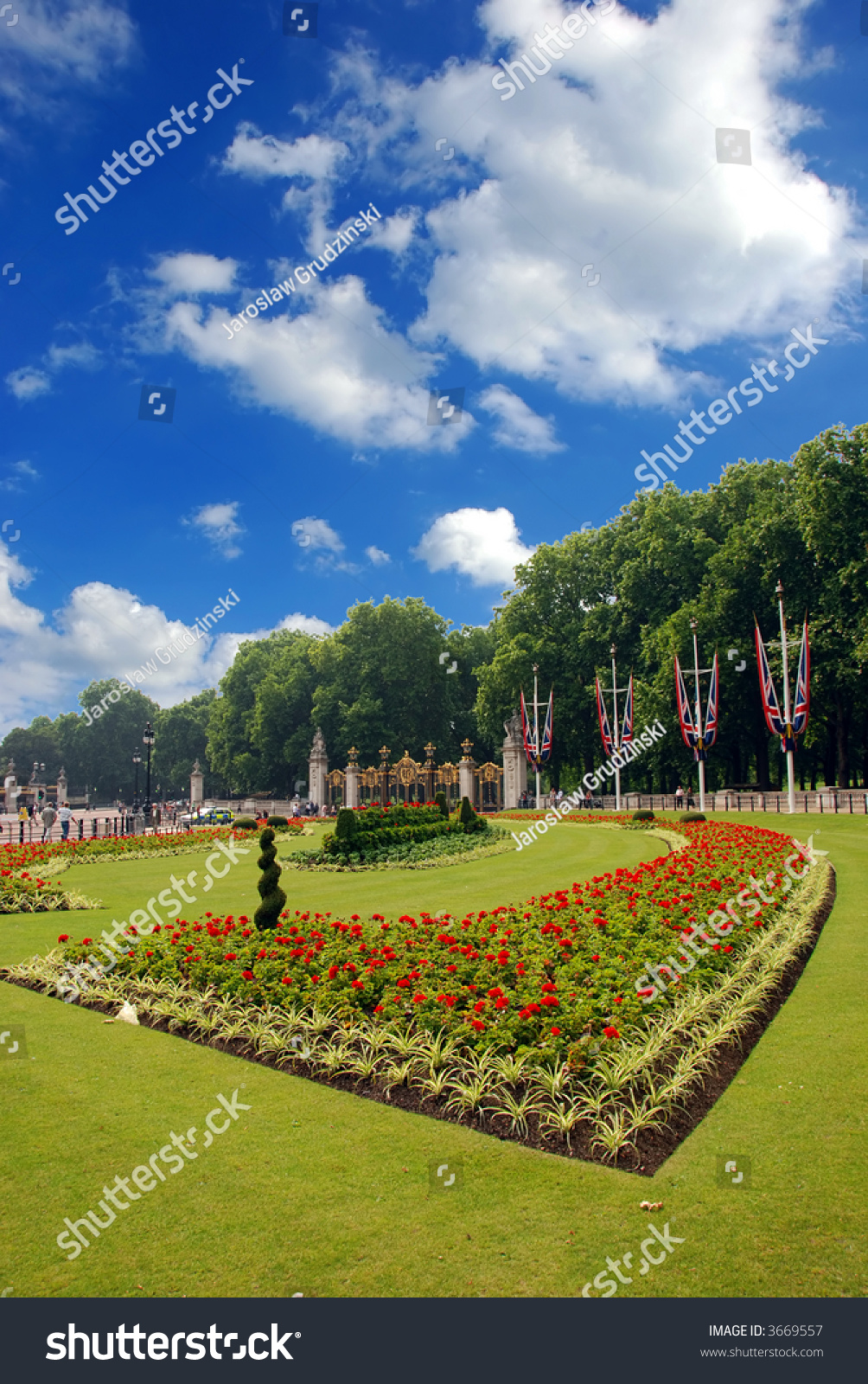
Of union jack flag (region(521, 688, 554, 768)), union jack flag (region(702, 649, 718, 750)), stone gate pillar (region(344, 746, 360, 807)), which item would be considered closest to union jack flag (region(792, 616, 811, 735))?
union jack flag (region(702, 649, 718, 750))

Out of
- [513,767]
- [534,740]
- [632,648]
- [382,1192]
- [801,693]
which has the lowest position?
[382,1192]

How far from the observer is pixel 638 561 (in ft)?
140

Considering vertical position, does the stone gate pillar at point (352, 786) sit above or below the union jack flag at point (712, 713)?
below

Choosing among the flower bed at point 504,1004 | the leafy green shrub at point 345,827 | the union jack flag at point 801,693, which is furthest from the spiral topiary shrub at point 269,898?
the union jack flag at point 801,693

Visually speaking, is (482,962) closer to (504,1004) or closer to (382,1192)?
(504,1004)

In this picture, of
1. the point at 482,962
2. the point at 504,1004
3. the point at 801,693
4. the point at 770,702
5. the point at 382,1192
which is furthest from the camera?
the point at 770,702

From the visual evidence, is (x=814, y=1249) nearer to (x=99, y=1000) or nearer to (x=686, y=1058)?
(x=686, y=1058)

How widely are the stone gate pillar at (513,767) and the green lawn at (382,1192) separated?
36614mm

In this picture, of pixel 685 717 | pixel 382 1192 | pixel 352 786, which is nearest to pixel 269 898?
pixel 382 1192

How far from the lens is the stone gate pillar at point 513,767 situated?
1703 inches

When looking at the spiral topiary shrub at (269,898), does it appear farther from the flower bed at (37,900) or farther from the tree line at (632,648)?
the tree line at (632,648)

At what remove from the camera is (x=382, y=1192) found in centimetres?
420

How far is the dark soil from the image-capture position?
15.1 ft

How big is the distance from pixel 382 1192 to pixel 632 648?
41173mm
